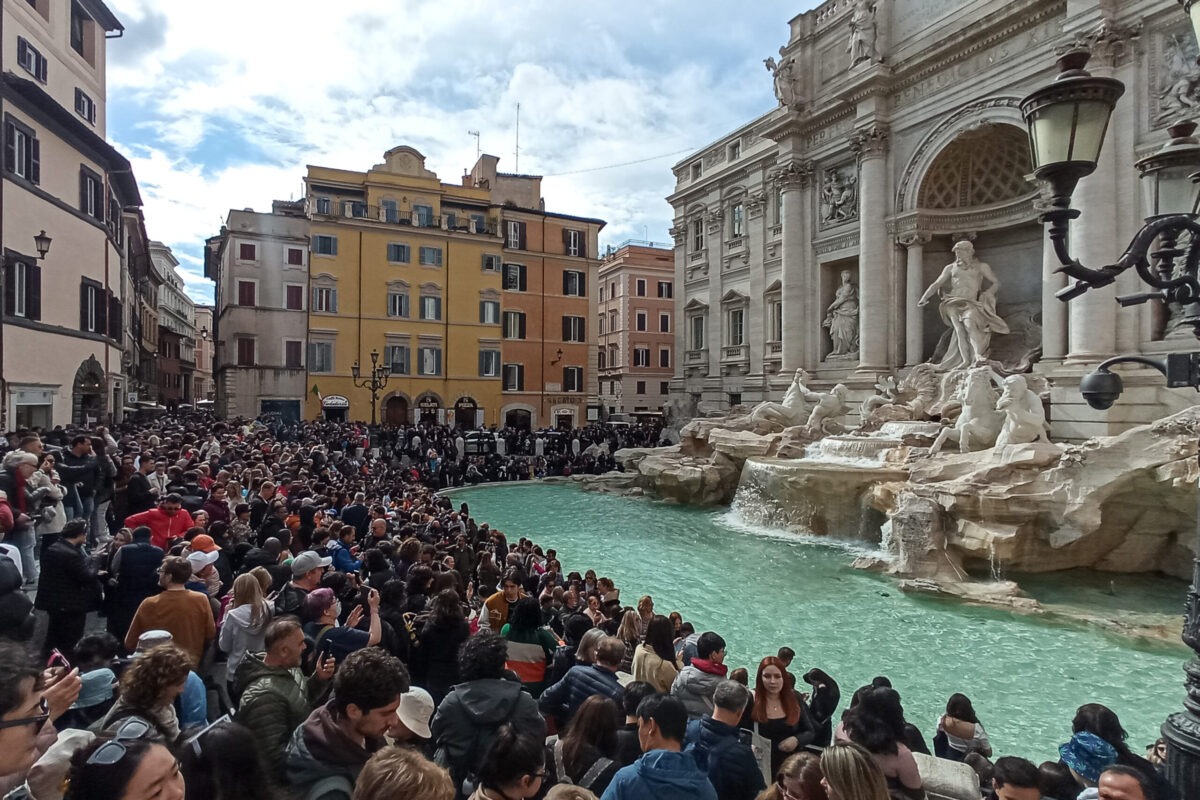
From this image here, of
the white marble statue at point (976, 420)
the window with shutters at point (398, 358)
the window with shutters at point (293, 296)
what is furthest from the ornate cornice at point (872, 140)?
the window with shutters at point (293, 296)

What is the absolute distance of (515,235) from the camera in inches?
1380

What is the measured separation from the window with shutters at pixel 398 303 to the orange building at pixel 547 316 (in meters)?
4.94

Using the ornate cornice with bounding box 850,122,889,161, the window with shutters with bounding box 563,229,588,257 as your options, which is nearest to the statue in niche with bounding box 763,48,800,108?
the ornate cornice with bounding box 850,122,889,161

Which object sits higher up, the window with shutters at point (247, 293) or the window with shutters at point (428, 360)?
the window with shutters at point (247, 293)

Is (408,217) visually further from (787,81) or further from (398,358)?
(787,81)

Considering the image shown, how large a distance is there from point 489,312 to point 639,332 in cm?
1193

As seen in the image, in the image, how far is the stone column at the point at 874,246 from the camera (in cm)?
1905

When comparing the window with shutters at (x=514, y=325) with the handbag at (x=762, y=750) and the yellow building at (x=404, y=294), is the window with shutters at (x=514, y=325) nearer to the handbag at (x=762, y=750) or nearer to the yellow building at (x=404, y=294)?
the yellow building at (x=404, y=294)

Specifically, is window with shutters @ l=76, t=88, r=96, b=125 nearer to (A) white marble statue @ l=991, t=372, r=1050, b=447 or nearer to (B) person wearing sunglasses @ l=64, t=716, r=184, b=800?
(B) person wearing sunglasses @ l=64, t=716, r=184, b=800

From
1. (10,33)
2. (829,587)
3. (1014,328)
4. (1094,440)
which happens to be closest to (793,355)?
(1014,328)

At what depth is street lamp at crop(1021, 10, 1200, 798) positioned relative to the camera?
8.88 ft

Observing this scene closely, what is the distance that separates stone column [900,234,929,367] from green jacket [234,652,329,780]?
61.5 ft

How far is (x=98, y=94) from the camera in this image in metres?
19.2

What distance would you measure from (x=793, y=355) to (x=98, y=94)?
72.3ft
